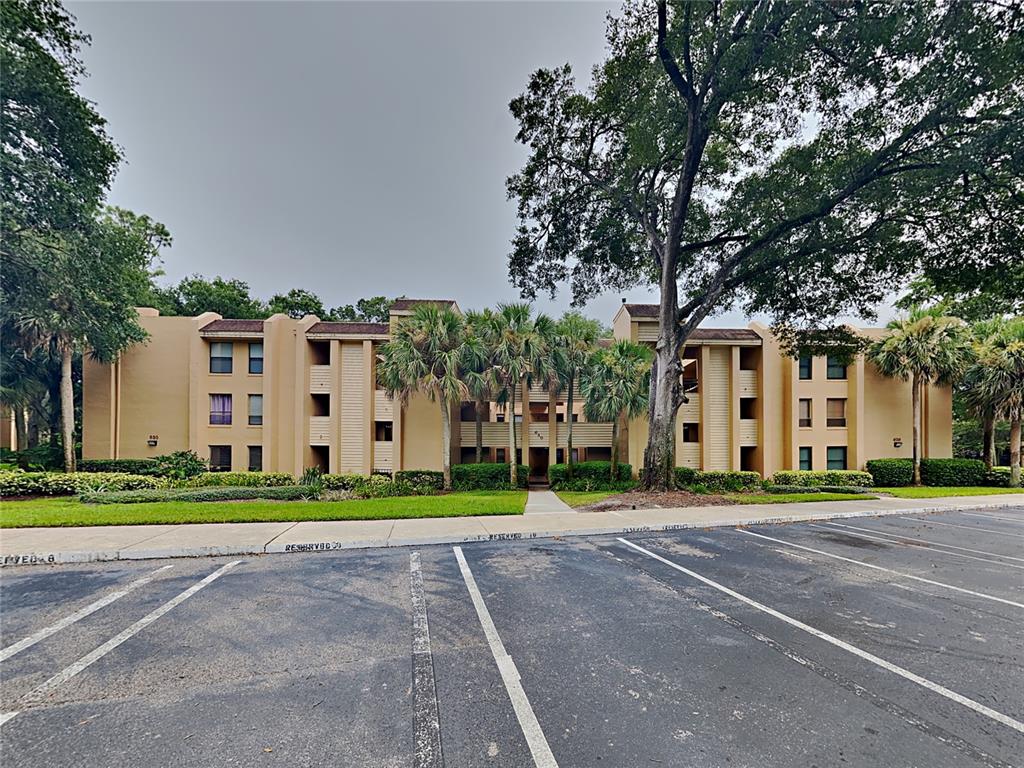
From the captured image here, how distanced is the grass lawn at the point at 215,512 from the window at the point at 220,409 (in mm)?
8959

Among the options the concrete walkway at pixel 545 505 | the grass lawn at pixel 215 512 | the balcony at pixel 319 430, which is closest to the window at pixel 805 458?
the concrete walkway at pixel 545 505

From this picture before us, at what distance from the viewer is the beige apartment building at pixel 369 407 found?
65.6ft

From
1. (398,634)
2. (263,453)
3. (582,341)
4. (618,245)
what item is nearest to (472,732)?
(398,634)

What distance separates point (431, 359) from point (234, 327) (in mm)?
10464

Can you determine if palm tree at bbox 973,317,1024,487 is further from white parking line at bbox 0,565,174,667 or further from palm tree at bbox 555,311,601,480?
white parking line at bbox 0,565,174,667

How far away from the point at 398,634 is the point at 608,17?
1485cm

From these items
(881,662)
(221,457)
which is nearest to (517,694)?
(881,662)

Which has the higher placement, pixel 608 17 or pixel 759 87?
pixel 608 17

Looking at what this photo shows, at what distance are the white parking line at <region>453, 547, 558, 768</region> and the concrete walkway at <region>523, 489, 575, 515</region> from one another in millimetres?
6167

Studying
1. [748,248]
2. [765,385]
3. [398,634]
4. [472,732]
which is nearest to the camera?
[472,732]

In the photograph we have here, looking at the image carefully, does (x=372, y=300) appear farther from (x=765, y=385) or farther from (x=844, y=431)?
(x=844, y=431)

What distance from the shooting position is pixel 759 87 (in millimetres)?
10797

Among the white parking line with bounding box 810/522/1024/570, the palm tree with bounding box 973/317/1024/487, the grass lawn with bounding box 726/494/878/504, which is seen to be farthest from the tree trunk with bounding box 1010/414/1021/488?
the white parking line with bounding box 810/522/1024/570

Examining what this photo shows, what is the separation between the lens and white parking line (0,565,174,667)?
3.76 m
